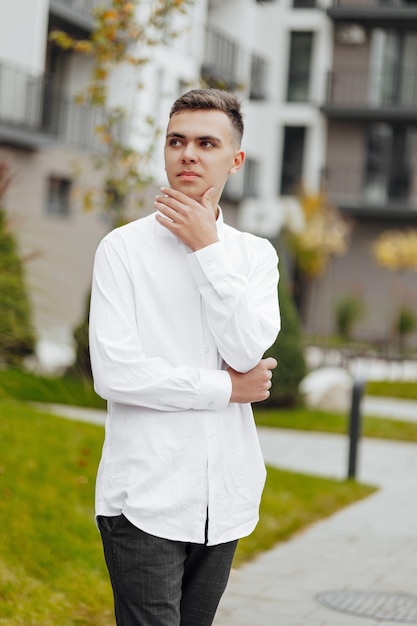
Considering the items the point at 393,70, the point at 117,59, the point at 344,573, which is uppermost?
the point at 393,70

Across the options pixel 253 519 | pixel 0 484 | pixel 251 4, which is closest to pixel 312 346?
pixel 251 4

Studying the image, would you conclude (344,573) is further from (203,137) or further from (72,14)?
(72,14)

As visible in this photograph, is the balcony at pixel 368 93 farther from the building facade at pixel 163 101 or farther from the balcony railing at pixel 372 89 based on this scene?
the building facade at pixel 163 101

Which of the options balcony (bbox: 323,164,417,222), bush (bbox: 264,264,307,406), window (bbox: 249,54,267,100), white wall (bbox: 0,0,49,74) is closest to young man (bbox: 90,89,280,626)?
bush (bbox: 264,264,307,406)

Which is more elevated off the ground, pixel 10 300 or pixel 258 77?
pixel 258 77

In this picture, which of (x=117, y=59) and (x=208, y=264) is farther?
(x=117, y=59)

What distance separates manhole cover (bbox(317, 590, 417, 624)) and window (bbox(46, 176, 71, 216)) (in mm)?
23924

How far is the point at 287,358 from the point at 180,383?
12.5 m

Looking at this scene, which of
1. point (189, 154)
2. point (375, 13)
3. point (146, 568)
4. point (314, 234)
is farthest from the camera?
point (375, 13)

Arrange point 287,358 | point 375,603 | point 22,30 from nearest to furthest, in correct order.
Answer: point 375,603, point 287,358, point 22,30

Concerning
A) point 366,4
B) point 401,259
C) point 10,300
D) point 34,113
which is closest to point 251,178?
point 401,259

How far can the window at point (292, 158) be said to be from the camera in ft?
151

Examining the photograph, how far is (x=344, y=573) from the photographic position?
24.0ft

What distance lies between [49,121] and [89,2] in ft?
11.6
